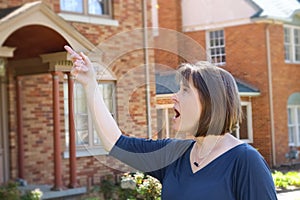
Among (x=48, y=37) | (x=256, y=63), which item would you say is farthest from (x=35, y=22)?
(x=256, y=63)

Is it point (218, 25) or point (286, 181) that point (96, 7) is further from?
point (218, 25)

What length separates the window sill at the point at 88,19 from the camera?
12672mm

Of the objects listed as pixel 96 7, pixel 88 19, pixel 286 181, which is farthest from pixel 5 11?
pixel 286 181

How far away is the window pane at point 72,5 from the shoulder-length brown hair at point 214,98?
412 inches

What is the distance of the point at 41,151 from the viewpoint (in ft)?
39.8

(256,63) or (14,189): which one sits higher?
(256,63)

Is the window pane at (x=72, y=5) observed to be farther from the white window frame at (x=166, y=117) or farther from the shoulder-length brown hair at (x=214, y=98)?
the shoulder-length brown hair at (x=214, y=98)

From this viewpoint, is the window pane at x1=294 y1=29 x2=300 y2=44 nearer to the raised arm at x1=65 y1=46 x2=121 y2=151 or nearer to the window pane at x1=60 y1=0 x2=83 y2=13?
the window pane at x1=60 y1=0 x2=83 y2=13

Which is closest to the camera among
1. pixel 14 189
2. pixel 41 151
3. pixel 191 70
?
pixel 191 70

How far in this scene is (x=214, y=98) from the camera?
2.54m

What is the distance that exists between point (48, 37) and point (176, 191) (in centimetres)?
866

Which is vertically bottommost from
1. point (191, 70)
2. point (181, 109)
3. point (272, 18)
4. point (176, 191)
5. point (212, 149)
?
point (176, 191)

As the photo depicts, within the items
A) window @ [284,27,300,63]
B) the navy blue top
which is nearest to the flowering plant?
the navy blue top

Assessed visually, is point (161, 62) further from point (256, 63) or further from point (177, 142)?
point (256, 63)
